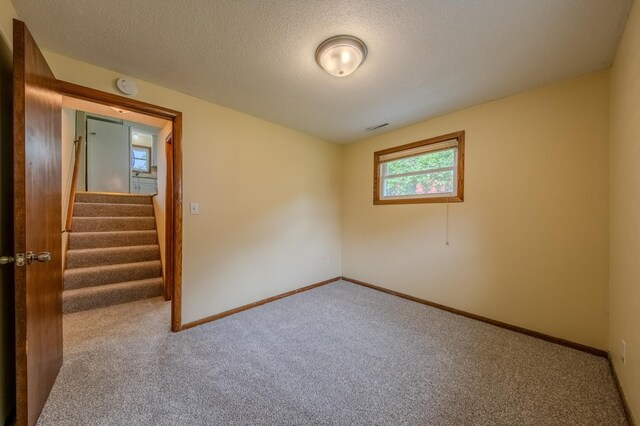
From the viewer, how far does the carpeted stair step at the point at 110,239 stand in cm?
318

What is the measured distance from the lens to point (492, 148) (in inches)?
94.1

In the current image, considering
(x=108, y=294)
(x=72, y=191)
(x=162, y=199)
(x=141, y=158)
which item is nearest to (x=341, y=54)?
(x=162, y=199)

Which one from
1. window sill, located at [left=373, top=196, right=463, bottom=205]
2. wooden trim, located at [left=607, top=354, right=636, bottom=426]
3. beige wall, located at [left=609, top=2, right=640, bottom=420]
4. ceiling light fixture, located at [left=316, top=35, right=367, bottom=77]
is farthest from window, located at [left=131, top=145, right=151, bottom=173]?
wooden trim, located at [left=607, top=354, right=636, bottom=426]

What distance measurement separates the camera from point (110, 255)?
320 centimetres

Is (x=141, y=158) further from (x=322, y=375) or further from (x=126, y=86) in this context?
(x=322, y=375)

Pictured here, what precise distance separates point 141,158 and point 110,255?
4243mm

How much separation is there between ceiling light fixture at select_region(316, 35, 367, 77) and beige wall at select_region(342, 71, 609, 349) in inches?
63.4

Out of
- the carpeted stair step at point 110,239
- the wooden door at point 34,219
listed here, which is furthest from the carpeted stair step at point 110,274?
the wooden door at point 34,219

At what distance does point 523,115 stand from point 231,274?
335 cm

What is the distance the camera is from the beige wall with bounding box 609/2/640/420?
1247 millimetres

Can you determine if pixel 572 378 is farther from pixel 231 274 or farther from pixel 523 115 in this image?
pixel 231 274

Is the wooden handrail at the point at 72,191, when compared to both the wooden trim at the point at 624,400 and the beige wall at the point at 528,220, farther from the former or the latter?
the wooden trim at the point at 624,400

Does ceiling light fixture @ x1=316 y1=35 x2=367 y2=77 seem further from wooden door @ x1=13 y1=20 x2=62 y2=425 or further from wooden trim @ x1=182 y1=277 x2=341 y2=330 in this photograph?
wooden trim @ x1=182 y1=277 x2=341 y2=330

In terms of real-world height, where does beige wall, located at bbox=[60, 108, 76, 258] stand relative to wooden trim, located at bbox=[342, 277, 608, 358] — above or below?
above
